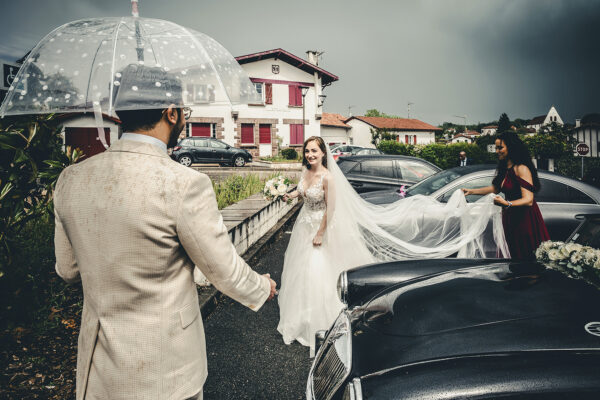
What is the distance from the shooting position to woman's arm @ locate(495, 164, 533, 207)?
432 cm

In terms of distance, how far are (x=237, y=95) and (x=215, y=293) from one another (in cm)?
295

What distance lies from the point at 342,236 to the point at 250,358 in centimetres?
172

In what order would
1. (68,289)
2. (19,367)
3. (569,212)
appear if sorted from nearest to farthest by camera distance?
(19,367)
(68,289)
(569,212)

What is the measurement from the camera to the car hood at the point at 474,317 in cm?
169

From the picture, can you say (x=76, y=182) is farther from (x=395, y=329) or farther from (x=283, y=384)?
(x=283, y=384)

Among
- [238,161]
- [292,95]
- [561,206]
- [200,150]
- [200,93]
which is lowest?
[561,206]

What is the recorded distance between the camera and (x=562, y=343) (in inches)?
62.9

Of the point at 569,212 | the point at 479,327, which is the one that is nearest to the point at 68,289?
the point at 479,327

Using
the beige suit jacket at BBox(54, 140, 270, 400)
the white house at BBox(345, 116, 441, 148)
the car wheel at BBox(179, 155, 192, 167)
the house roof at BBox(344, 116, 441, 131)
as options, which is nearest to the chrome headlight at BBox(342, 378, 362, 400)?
the beige suit jacket at BBox(54, 140, 270, 400)

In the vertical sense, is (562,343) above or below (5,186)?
below

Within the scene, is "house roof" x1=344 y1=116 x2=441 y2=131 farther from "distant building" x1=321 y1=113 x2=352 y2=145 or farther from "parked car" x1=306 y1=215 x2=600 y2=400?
"parked car" x1=306 y1=215 x2=600 y2=400

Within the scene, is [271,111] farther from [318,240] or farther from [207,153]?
[318,240]

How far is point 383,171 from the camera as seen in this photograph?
365 inches

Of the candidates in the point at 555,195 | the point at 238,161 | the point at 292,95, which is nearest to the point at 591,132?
the point at 292,95
